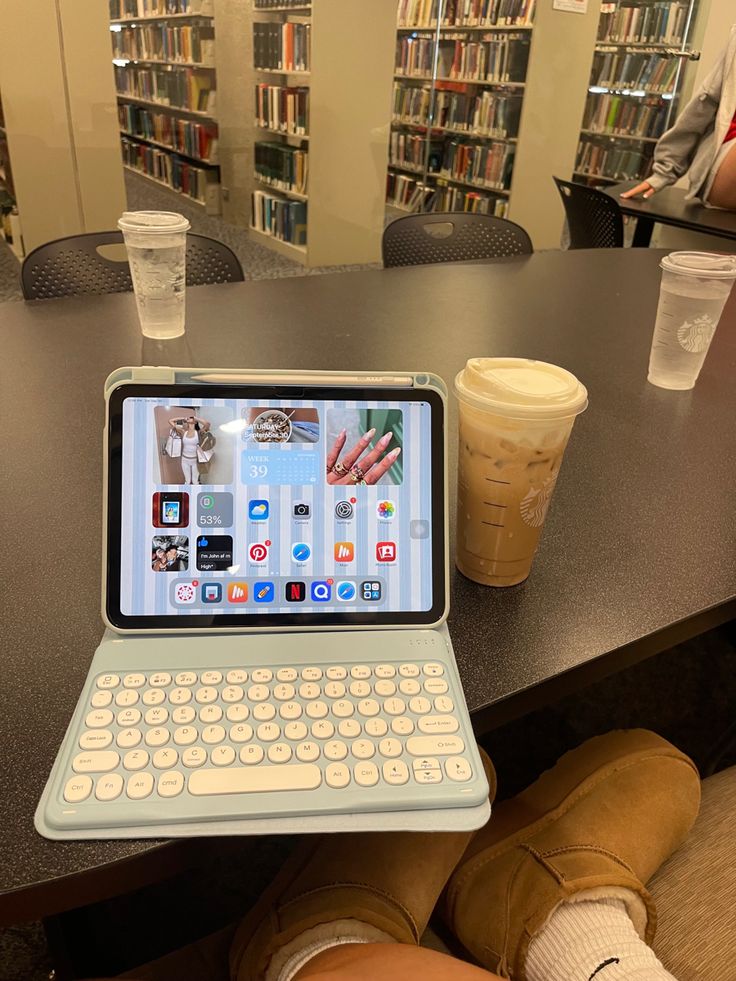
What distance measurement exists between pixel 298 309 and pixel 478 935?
1.05m

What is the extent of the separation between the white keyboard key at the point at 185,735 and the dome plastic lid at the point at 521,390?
0.32 meters

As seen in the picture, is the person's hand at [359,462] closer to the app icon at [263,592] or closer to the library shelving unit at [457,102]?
the app icon at [263,592]

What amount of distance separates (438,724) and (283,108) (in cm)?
462

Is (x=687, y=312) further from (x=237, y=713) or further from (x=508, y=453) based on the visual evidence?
(x=237, y=713)

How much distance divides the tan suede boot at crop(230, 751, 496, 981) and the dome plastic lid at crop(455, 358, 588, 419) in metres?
0.39

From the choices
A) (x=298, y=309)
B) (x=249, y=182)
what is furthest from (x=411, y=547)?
(x=249, y=182)

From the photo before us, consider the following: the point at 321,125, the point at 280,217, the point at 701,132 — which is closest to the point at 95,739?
the point at 701,132

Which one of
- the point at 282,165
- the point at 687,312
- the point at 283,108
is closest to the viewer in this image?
the point at 687,312

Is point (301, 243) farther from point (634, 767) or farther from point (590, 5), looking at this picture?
point (634, 767)

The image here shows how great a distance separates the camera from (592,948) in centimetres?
68

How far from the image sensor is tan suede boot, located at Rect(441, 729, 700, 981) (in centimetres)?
72

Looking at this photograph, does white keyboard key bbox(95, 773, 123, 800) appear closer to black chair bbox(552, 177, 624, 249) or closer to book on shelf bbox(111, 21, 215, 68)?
black chair bbox(552, 177, 624, 249)

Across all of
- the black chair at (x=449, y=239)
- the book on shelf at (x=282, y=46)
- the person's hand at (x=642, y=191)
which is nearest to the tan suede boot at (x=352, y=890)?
the black chair at (x=449, y=239)

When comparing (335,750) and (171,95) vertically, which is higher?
(171,95)
